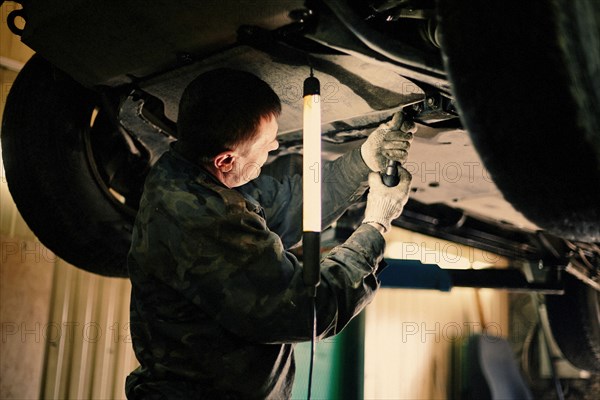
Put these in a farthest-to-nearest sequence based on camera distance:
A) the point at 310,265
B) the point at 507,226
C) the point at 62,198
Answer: the point at 507,226 → the point at 62,198 → the point at 310,265

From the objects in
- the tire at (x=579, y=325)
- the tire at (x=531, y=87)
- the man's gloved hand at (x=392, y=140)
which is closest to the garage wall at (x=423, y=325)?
the tire at (x=579, y=325)

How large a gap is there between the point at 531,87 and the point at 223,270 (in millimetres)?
792

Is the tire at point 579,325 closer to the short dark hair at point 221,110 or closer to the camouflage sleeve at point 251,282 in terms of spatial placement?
the camouflage sleeve at point 251,282

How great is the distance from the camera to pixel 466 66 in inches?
46.4

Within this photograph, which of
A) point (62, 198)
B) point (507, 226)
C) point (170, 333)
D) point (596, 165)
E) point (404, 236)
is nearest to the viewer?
point (596, 165)

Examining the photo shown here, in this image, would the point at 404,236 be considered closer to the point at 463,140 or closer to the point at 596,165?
the point at 463,140

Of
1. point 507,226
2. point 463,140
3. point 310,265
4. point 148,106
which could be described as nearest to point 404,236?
point 507,226

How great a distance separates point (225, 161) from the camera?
1.71 meters

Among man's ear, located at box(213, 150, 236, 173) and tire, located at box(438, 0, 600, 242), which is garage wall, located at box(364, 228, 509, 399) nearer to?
man's ear, located at box(213, 150, 236, 173)

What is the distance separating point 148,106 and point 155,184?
47 centimetres

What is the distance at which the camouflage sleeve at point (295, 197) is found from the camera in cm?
205

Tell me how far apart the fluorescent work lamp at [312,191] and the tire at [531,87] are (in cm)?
39

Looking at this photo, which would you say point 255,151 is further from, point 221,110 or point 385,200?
point 385,200

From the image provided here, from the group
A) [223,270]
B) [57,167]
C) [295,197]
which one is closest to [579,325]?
[295,197]
